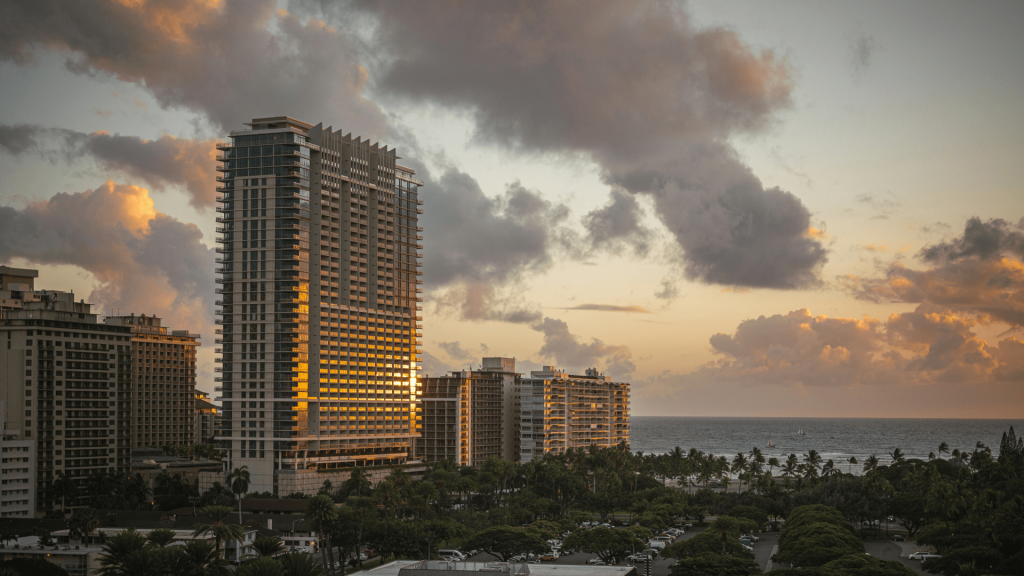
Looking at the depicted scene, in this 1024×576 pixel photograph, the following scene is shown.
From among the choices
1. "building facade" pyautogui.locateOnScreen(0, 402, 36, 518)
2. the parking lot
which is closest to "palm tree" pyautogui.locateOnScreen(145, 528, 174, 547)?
the parking lot

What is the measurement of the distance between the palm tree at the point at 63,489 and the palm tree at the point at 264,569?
366 feet

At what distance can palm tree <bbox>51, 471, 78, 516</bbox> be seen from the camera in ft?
545

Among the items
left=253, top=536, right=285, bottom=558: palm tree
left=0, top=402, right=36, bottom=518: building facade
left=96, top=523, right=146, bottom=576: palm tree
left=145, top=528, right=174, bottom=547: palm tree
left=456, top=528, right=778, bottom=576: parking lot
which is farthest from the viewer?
left=0, top=402, right=36, bottom=518: building facade

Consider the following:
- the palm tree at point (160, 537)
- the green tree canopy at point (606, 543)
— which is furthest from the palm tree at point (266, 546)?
the green tree canopy at point (606, 543)

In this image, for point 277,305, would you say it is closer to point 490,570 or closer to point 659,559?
point 659,559

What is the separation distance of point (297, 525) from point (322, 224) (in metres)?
73.0

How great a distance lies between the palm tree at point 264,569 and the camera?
237 ft

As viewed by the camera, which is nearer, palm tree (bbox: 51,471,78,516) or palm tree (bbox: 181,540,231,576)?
palm tree (bbox: 181,540,231,576)

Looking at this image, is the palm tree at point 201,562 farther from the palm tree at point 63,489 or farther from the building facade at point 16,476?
the palm tree at point 63,489

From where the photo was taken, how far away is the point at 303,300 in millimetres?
189500

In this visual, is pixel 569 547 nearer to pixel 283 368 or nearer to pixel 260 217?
pixel 283 368

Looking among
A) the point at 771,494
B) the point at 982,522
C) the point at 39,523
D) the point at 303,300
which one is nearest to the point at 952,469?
the point at 771,494

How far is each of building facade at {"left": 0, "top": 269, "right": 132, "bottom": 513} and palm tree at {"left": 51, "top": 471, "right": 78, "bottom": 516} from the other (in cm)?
147

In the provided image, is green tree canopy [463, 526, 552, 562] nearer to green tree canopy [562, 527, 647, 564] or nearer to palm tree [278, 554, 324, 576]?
green tree canopy [562, 527, 647, 564]
